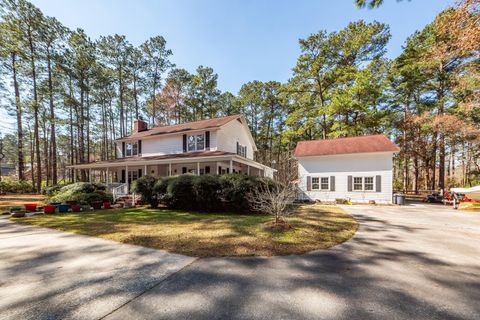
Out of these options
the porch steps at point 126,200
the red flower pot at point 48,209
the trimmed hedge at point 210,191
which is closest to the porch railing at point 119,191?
the porch steps at point 126,200

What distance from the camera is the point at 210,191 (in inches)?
418

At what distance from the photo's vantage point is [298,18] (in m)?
10.9

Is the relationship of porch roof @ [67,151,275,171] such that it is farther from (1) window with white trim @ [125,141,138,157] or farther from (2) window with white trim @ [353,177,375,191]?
(2) window with white trim @ [353,177,375,191]

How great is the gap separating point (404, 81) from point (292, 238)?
2502 cm

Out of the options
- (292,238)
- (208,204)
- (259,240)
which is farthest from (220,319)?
(208,204)

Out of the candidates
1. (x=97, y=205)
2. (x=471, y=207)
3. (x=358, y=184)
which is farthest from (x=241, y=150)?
(x=471, y=207)

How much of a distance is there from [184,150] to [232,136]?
473 cm

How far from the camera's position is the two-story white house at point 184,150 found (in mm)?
16422


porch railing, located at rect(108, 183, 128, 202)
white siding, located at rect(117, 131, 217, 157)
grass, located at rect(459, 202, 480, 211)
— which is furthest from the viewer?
white siding, located at rect(117, 131, 217, 157)

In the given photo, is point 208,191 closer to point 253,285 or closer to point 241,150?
point 253,285

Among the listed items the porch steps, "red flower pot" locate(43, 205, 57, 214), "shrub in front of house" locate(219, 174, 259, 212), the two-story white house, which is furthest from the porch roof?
"red flower pot" locate(43, 205, 57, 214)

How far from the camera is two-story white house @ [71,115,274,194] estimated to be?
16422 millimetres

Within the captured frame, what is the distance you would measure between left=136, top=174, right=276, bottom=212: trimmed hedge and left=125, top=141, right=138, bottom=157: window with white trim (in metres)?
10.7

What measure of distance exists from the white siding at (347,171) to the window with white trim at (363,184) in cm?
26
